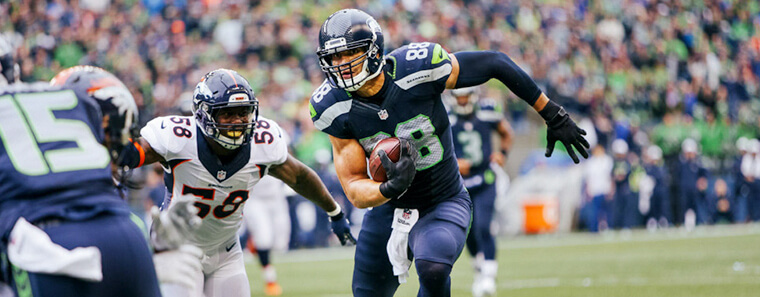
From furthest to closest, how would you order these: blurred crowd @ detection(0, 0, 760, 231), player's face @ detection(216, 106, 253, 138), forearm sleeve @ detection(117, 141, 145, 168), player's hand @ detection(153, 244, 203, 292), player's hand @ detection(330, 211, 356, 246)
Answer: blurred crowd @ detection(0, 0, 760, 231) < player's hand @ detection(330, 211, 356, 246) < player's face @ detection(216, 106, 253, 138) < forearm sleeve @ detection(117, 141, 145, 168) < player's hand @ detection(153, 244, 203, 292)

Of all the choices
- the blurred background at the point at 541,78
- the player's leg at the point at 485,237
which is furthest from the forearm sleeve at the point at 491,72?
the blurred background at the point at 541,78

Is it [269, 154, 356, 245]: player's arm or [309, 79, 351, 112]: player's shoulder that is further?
[269, 154, 356, 245]: player's arm

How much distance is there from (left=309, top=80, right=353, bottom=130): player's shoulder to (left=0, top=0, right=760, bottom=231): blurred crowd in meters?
Answer: 9.84

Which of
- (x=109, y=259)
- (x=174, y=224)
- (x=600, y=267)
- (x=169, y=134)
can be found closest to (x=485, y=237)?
(x=600, y=267)

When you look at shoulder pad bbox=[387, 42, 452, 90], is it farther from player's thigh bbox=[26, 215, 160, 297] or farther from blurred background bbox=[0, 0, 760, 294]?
blurred background bbox=[0, 0, 760, 294]

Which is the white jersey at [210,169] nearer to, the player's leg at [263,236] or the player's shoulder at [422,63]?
the player's shoulder at [422,63]

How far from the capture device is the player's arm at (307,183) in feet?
15.5

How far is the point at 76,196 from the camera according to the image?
289 cm

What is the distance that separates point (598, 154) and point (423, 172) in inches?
458

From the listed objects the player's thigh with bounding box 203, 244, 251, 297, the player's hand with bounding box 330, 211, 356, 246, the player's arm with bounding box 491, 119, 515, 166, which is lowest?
the player's arm with bounding box 491, 119, 515, 166

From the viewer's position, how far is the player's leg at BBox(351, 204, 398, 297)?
15.5 feet

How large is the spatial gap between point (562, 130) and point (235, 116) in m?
1.59

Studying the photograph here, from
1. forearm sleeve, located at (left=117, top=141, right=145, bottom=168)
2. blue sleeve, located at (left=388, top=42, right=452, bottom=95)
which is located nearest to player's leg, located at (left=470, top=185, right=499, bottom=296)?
blue sleeve, located at (left=388, top=42, right=452, bottom=95)

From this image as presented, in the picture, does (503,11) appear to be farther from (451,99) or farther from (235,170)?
(235,170)
